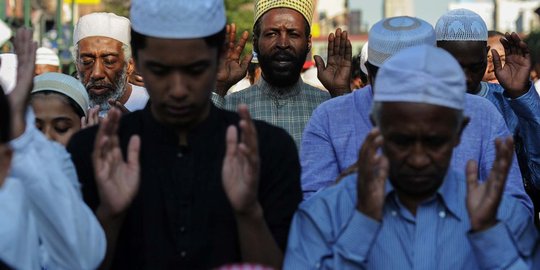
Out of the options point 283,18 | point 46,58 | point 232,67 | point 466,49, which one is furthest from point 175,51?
point 46,58

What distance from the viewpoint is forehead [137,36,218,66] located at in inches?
176

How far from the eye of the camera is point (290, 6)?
8477 millimetres

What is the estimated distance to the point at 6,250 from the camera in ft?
13.5

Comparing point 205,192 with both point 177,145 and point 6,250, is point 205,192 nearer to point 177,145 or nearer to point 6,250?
A: point 177,145

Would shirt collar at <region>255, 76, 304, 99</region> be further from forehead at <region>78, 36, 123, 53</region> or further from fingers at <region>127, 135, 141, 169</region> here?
fingers at <region>127, 135, 141, 169</region>

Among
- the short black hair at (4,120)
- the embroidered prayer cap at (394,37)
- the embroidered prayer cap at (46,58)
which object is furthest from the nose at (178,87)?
the embroidered prayer cap at (46,58)

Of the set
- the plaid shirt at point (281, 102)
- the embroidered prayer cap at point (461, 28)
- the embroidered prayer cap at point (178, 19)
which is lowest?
the plaid shirt at point (281, 102)

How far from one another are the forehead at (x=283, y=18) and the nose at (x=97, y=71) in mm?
1114

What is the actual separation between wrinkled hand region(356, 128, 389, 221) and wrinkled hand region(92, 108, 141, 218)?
736mm

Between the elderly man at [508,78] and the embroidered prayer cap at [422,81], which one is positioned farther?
the elderly man at [508,78]

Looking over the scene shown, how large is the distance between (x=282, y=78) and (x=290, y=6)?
0.57 metres

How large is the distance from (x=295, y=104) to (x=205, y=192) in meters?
3.69

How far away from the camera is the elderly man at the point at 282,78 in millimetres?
8102

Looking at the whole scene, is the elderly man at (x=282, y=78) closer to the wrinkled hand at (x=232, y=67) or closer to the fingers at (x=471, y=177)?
the wrinkled hand at (x=232, y=67)
